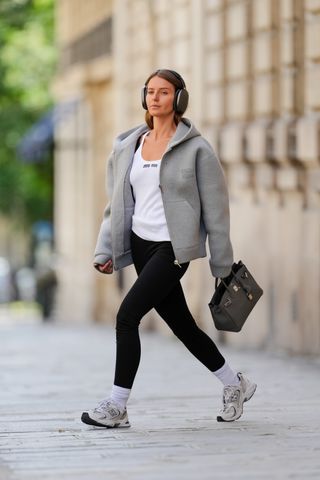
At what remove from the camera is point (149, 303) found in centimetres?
840

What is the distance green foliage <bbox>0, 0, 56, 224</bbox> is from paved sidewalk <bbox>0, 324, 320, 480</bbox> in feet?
98.4

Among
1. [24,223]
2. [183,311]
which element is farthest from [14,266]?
[183,311]

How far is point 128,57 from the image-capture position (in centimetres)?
2300

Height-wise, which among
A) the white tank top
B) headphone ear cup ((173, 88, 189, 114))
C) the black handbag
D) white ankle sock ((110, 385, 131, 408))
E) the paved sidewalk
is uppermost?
headphone ear cup ((173, 88, 189, 114))

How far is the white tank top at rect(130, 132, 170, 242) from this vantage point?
8.43m

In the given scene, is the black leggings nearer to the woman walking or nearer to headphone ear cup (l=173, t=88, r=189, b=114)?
the woman walking

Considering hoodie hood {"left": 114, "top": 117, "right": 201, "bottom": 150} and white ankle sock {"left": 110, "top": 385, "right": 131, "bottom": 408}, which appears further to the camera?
white ankle sock {"left": 110, "top": 385, "right": 131, "bottom": 408}

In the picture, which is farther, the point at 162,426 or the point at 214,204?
the point at 162,426

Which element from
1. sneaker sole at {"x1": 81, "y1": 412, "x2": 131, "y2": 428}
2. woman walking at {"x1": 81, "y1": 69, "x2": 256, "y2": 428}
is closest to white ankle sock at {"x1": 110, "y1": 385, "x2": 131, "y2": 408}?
woman walking at {"x1": 81, "y1": 69, "x2": 256, "y2": 428}

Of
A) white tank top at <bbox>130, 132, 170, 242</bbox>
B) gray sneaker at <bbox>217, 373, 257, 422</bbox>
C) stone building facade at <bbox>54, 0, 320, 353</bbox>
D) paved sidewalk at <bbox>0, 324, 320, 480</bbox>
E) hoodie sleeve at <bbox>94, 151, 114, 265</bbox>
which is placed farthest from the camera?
stone building facade at <bbox>54, 0, 320, 353</bbox>

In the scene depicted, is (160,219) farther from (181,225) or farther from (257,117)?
(257,117)

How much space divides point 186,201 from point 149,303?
21.9 inches

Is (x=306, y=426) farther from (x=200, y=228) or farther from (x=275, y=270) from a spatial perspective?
(x=275, y=270)

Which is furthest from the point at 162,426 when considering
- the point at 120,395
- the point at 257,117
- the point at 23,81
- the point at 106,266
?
the point at 23,81
